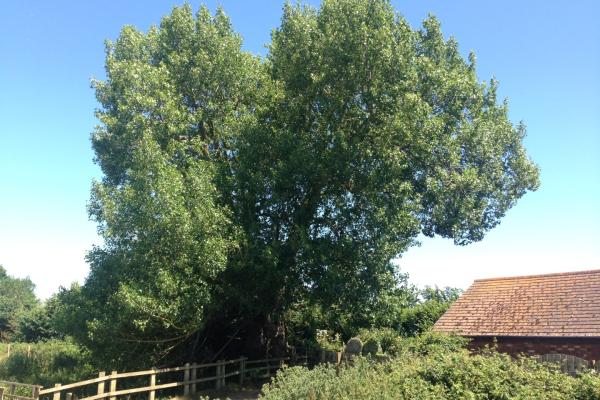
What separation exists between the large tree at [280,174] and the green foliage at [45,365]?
376 inches

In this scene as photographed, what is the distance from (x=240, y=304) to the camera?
2023cm

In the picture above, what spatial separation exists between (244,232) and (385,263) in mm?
5324

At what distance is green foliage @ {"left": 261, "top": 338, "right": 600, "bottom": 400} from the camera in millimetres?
8867

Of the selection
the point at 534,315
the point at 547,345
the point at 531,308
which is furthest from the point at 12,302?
the point at 547,345

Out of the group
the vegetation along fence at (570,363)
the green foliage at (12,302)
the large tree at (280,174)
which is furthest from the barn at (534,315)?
the green foliage at (12,302)

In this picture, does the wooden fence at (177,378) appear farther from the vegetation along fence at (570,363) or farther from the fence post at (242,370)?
the vegetation along fence at (570,363)

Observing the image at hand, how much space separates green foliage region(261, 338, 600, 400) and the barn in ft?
30.1

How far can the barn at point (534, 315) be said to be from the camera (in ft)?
59.5

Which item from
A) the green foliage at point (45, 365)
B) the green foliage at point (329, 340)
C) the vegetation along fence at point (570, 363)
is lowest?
the green foliage at point (45, 365)

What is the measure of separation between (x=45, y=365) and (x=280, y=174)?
854 inches

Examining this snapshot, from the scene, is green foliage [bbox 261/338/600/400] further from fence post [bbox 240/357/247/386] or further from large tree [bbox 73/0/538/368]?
fence post [bbox 240/357/247/386]

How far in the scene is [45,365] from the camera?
30.4 metres

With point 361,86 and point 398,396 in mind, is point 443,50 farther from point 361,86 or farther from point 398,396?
point 398,396

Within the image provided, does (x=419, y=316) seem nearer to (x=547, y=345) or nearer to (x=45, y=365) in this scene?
(x=547, y=345)
